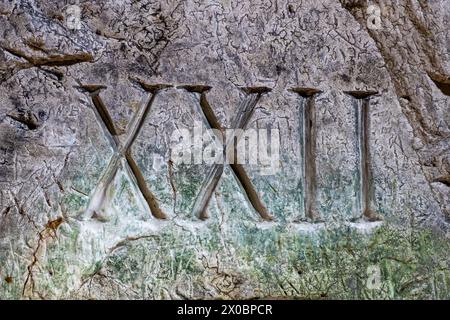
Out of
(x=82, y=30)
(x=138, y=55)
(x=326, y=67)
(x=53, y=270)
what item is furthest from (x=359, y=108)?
(x=53, y=270)

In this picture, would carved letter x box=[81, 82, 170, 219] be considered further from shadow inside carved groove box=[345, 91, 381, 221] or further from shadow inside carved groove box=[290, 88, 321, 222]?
shadow inside carved groove box=[345, 91, 381, 221]

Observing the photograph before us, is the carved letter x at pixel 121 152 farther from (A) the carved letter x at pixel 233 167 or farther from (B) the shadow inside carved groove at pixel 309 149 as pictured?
(B) the shadow inside carved groove at pixel 309 149

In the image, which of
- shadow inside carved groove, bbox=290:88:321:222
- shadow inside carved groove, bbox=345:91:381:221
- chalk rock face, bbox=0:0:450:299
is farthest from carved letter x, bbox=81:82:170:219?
shadow inside carved groove, bbox=345:91:381:221

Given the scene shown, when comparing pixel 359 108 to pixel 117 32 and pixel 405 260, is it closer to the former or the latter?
pixel 405 260

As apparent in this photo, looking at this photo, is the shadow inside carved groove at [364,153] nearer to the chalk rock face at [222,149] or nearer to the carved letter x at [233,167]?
the chalk rock face at [222,149]

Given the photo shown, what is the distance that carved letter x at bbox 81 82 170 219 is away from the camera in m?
1.67

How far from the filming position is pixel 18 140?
5.54 ft

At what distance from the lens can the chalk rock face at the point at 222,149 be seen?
166 centimetres

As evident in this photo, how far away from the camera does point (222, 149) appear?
1692 millimetres

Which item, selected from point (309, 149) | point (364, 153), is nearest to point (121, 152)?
point (309, 149)

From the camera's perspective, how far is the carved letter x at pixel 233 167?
1.68 metres

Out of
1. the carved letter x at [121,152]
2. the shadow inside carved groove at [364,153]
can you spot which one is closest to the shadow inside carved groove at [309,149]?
the shadow inside carved groove at [364,153]

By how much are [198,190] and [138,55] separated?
1.30ft

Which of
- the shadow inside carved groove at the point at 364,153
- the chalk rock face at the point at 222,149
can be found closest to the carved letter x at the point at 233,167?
the chalk rock face at the point at 222,149
